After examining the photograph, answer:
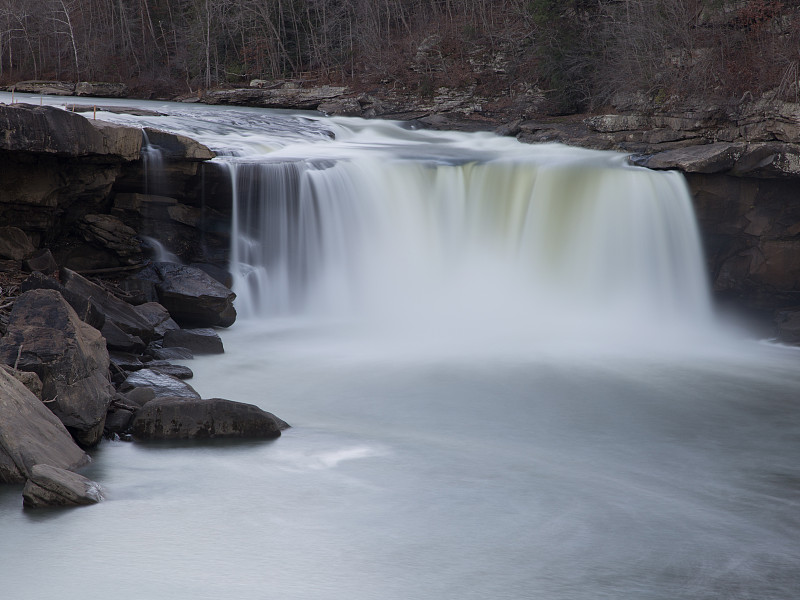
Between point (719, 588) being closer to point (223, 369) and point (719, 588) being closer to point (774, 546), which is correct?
point (774, 546)

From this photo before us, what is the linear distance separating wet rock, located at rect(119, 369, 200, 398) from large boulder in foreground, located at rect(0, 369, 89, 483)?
5.09 ft

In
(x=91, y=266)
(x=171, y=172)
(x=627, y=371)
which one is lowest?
(x=627, y=371)

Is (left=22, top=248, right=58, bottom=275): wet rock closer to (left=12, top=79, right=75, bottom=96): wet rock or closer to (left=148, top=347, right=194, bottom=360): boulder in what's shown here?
(left=148, top=347, right=194, bottom=360): boulder

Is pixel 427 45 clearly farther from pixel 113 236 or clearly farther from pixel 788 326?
pixel 113 236

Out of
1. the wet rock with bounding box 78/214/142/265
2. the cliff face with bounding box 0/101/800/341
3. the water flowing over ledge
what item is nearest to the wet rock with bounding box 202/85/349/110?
the water flowing over ledge

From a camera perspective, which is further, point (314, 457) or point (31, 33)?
point (31, 33)

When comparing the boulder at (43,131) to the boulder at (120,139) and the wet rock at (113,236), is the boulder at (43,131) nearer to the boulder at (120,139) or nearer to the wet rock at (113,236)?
the boulder at (120,139)

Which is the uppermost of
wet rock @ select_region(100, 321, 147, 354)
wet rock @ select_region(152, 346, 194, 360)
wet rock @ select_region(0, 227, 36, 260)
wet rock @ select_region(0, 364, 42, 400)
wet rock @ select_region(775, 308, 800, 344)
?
wet rock @ select_region(0, 227, 36, 260)

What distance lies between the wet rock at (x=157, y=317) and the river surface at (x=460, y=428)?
32.8 inches

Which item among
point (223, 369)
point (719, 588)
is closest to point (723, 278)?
point (223, 369)

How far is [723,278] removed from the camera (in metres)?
14.7

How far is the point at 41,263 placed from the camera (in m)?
10.4

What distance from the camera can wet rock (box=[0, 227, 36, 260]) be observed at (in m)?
Answer: 10.6

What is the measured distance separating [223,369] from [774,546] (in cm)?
652
